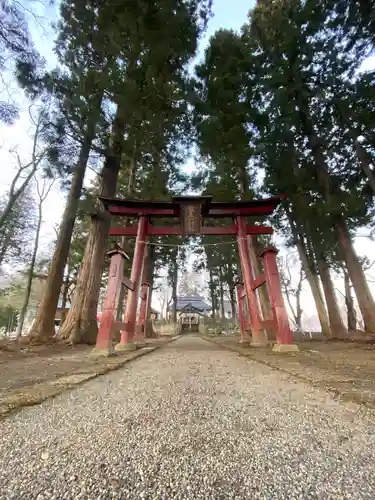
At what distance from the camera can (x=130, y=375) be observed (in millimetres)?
1934

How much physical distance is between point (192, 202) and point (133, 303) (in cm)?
245

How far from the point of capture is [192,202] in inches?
201

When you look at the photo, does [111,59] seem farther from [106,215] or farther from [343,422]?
[343,422]

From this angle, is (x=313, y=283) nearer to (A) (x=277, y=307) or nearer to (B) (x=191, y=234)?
(B) (x=191, y=234)

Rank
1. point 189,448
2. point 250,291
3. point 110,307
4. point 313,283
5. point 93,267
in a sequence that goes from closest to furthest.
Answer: point 189,448
point 110,307
point 250,291
point 93,267
point 313,283

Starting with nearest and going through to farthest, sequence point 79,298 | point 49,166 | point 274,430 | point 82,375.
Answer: point 274,430 < point 82,375 < point 79,298 < point 49,166

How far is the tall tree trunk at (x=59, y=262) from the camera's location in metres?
4.85

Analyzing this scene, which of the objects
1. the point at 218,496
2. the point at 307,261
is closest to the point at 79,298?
the point at 218,496

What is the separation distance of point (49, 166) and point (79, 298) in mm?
3481

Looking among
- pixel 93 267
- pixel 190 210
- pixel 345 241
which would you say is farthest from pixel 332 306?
pixel 93 267

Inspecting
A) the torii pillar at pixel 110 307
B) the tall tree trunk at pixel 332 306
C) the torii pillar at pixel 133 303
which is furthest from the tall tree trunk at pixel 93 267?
the tall tree trunk at pixel 332 306

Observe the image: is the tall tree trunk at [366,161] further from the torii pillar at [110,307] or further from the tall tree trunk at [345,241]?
the torii pillar at [110,307]

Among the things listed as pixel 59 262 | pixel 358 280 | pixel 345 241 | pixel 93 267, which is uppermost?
pixel 345 241

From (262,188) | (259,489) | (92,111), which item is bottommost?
(259,489)
